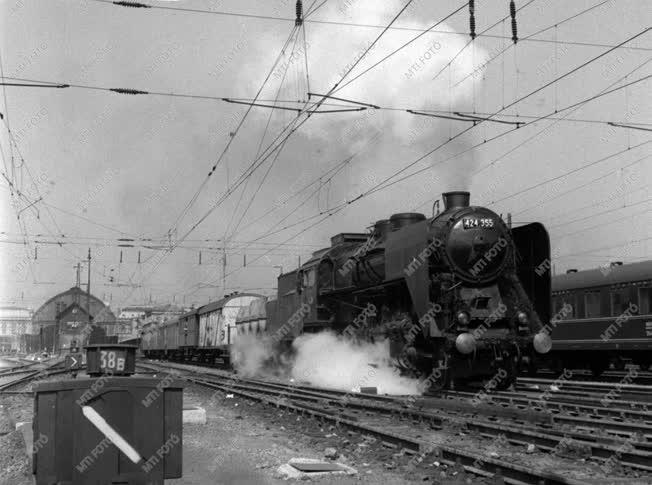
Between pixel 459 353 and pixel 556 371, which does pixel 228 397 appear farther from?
pixel 556 371

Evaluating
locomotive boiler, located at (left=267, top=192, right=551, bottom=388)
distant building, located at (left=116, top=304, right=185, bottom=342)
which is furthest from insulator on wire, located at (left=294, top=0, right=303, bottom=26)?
distant building, located at (left=116, top=304, right=185, bottom=342)

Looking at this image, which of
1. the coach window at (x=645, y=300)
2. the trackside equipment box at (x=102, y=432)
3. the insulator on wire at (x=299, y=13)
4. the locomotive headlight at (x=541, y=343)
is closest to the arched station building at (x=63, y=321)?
the coach window at (x=645, y=300)

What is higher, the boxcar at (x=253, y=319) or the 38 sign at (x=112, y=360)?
the boxcar at (x=253, y=319)

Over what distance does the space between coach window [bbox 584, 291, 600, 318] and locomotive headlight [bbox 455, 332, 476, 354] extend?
812cm

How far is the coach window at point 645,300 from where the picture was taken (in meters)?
17.2

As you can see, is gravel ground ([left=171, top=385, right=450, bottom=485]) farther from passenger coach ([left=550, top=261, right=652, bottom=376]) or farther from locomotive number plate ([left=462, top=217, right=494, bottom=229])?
passenger coach ([left=550, top=261, right=652, bottom=376])

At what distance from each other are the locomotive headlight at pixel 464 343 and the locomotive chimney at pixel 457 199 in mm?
2966

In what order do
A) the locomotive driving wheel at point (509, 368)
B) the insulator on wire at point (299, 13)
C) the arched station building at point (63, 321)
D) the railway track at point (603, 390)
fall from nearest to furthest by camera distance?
1. the insulator on wire at point (299, 13)
2. the railway track at point (603, 390)
3. the locomotive driving wheel at point (509, 368)
4. the arched station building at point (63, 321)

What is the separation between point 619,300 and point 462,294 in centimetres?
696

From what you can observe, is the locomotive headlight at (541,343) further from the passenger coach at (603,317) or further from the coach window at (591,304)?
the coach window at (591,304)

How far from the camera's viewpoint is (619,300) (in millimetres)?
18297

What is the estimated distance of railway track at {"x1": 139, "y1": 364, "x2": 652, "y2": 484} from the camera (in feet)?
21.4

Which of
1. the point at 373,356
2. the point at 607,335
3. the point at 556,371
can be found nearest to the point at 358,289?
the point at 373,356

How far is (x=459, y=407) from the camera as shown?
1073 centimetres
